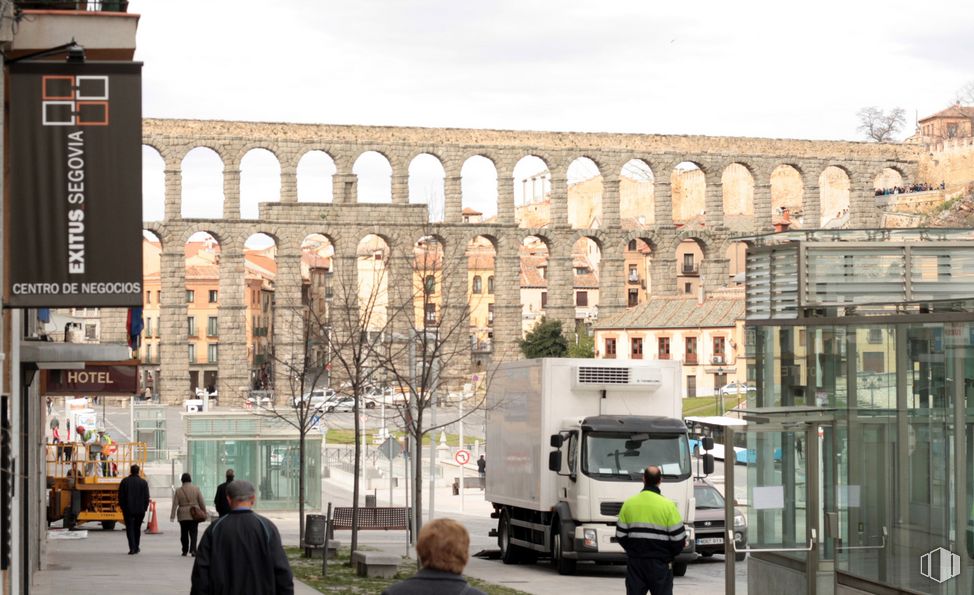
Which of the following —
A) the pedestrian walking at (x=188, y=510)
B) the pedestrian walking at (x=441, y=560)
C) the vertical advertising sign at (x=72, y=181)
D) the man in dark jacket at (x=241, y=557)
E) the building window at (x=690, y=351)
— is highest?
the vertical advertising sign at (x=72, y=181)

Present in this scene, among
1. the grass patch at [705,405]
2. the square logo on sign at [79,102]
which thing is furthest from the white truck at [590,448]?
the grass patch at [705,405]

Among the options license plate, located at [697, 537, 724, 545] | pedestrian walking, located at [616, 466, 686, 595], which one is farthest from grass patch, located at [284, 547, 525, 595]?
pedestrian walking, located at [616, 466, 686, 595]

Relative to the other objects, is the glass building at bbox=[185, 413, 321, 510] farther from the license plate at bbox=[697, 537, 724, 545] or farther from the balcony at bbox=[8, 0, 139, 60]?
the balcony at bbox=[8, 0, 139, 60]

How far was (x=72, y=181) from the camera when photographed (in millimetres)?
9648

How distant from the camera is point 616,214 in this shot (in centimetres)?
8944

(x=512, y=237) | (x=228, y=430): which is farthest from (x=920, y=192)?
(x=228, y=430)

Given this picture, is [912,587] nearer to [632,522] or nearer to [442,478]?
[632,522]

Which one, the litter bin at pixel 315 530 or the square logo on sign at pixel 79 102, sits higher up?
the square logo on sign at pixel 79 102

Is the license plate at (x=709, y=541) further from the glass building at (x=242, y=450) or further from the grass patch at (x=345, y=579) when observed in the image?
the glass building at (x=242, y=450)

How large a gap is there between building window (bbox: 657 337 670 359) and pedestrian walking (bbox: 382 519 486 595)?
80.5 metres

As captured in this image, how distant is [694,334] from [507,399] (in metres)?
62.1

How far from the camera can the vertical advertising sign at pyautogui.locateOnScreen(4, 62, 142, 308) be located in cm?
965

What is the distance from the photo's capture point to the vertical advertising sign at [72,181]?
965 cm

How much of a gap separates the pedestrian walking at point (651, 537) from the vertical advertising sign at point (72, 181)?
597 cm
